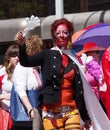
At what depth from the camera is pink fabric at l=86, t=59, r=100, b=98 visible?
646cm

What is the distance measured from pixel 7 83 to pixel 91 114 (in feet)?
6.02

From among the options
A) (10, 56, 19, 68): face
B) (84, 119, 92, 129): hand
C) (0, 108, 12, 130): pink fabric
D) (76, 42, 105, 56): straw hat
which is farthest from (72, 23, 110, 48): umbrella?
(84, 119, 92, 129): hand

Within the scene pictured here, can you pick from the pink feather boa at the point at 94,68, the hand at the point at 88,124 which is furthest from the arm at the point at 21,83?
the pink feather boa at the point at 94,68

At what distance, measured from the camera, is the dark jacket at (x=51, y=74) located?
16.2 ft

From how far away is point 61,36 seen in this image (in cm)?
502

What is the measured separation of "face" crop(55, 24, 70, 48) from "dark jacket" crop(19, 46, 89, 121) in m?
0.09

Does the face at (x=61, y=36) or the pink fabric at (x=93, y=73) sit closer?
the face at (x=61, y=36)

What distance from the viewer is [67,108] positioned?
16.2 ft

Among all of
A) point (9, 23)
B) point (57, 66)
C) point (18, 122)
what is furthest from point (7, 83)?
point (9, 23)

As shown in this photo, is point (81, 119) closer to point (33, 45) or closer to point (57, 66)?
point (57, 66)

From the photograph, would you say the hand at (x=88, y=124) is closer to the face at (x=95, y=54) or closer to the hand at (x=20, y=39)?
the hand at (x=20, y=39)

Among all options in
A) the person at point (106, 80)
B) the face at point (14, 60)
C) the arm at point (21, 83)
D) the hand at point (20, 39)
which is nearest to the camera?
the hand at point (20, 39)

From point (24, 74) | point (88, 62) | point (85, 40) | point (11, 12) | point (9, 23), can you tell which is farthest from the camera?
point (11, 12)

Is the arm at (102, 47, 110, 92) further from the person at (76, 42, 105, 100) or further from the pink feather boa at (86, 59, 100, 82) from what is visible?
the pink feather boa at (86, 59, 100, 82)
